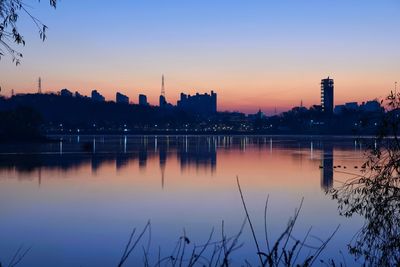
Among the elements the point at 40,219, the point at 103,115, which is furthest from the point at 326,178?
the point at 103,115

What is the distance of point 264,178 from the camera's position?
2603 cm

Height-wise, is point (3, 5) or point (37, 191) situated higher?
point (3, 5)

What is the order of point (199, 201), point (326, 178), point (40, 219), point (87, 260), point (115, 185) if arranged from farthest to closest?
point (326, 178) < point (115, 185) < point (199, 201) < point (40, 219) < point (87, 260)

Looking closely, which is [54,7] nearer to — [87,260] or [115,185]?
[87,260]

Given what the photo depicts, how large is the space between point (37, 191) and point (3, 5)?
16.8 metres

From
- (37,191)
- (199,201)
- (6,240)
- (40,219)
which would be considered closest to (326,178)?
(199,201)

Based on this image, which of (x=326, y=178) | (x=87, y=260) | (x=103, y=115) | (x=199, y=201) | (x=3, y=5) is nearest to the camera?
(x=3, y=5)

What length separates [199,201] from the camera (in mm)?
18031

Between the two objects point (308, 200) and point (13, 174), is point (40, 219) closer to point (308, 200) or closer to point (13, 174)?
point (308, 200)

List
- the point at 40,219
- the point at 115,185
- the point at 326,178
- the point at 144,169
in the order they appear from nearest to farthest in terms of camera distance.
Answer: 1. the point at 40,219
2. the point at 115,185
3. the point at 326,178
4. the point at 144,169

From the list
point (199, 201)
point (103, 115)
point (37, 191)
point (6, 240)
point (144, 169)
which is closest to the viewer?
point (6, 240)

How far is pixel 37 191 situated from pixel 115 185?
144 inches

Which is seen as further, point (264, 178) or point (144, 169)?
point (144, 169)

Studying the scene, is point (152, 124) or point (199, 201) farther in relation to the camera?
point (152, 124)
